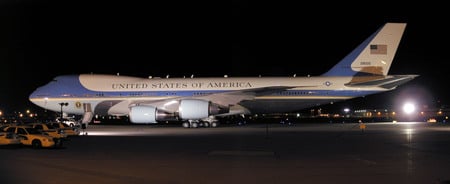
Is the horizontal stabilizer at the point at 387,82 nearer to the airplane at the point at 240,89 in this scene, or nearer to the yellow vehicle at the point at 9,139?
the airplane at the point at 240,89

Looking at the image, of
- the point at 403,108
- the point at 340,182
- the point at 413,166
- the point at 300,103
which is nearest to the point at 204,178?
the point at 340,182

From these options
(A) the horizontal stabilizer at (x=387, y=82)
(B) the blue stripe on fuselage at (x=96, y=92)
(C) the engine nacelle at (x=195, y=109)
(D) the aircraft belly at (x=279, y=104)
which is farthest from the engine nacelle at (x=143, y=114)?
(A) the horizontal stabilizer at (x=387, y=82)

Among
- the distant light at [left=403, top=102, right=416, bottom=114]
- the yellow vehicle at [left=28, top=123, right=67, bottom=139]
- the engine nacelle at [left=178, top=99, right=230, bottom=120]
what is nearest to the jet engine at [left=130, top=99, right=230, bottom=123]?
the engine nacelle at [left=178, top=99, right=230, bottom=120]

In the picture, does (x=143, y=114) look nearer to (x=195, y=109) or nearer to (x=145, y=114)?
(x=145, y=114)

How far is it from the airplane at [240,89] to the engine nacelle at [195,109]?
0.48 feet

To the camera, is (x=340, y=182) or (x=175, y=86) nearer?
(x=340, y=182)

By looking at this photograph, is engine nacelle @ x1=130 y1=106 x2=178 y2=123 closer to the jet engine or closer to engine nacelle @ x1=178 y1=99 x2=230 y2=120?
the jet engine

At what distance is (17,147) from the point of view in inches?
952

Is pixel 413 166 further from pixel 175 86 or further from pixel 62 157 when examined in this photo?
pixel 175 86

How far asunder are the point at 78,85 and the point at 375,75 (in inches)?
1039

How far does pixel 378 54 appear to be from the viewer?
4581 cm

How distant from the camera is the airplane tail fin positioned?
4559cm

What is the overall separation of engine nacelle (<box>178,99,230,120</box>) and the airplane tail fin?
12.5 metres

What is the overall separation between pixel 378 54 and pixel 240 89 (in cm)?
1232
